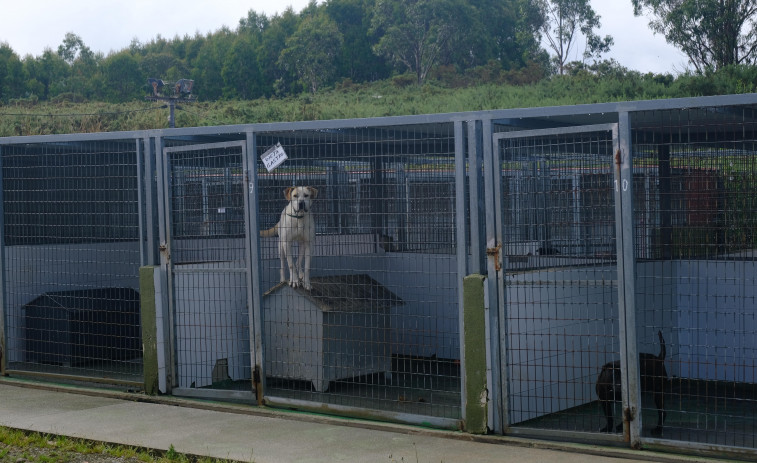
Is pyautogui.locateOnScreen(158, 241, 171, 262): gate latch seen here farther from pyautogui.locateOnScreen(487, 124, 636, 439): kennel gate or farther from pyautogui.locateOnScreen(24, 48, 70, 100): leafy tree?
pyautogui.locateOnScreen(24, 48, 70, 100): leafy tree

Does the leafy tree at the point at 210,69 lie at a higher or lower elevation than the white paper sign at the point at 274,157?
higher

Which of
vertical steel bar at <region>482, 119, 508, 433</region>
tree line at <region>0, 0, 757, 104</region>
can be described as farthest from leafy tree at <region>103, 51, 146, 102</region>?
vertical steel bar at <region>482, 119, 508, 433</region>

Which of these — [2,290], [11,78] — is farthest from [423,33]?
[2,290]

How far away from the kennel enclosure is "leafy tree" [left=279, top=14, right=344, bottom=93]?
6629 centimetres

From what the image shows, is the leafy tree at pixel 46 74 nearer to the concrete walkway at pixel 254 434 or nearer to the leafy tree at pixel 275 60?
the leafy tree at pixel 275 60

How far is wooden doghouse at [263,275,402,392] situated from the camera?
867 centimetres

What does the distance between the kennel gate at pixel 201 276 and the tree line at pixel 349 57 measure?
60.6 meters

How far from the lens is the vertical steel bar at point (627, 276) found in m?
6.30

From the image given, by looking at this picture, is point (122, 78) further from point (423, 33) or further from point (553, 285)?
point (553, 285)

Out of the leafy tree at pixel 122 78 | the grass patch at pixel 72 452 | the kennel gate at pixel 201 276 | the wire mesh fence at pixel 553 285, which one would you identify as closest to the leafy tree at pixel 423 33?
the leafy tree at pixel 122 78

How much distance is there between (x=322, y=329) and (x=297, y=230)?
0.96 metres

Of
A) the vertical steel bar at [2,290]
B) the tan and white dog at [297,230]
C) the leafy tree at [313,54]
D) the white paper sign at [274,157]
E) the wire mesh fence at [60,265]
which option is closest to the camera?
the white paper sign at [274,157]

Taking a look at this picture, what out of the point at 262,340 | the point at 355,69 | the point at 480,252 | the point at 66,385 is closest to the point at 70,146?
the point at 66,385

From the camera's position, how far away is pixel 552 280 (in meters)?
7.59
